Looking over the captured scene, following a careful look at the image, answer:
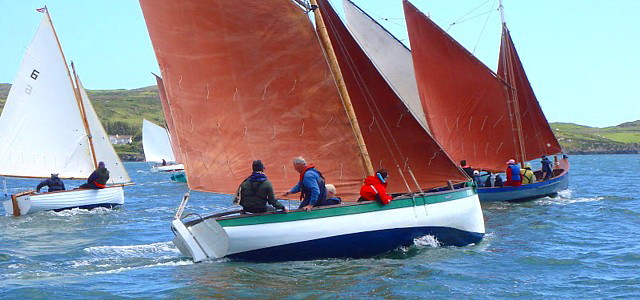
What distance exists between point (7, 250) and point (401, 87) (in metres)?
22.9

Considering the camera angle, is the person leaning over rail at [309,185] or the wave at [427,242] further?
the wave at [427,242]

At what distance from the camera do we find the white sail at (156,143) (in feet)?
416

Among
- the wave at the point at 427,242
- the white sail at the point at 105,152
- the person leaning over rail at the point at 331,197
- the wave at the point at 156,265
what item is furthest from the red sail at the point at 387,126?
the white sail at the point at 105,152

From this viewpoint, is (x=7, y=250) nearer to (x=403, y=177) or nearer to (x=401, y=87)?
(x=403, y=177)

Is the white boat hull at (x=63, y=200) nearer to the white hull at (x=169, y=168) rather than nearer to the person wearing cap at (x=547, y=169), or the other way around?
the person wearing cap at (x=547, y=169)

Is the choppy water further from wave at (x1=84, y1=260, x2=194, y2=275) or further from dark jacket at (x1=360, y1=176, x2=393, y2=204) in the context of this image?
dark jacket at (x1=360, y1=176, x2=393, y2=204)

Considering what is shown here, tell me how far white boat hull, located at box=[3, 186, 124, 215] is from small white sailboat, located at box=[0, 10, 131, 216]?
2.75m

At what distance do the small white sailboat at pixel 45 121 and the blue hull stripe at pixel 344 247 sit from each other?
82.7ft

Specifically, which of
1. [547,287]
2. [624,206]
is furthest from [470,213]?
[624,206]

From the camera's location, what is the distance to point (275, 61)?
2052cm

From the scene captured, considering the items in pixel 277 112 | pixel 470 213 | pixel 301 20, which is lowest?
pixel 470 213

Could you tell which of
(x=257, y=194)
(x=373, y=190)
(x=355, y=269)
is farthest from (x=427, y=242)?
(x=257, y=194)

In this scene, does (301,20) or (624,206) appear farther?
(624,206)

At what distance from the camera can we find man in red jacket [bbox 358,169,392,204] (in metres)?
18.9
